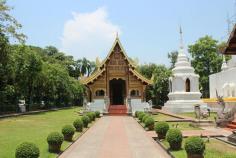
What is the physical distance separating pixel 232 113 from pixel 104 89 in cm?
2374

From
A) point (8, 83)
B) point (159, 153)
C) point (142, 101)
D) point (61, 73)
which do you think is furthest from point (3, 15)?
point (61, 73)

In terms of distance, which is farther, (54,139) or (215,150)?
(54,139)

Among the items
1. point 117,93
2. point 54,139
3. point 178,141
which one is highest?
point 117,93

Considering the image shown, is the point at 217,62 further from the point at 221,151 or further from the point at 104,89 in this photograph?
the point at 221,151

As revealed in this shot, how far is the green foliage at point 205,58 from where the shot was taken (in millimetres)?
66625

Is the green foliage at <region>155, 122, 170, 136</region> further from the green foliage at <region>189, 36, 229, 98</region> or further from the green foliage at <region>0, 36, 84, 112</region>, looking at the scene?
the green foliage at <region>189, 36, 229, 98</region>

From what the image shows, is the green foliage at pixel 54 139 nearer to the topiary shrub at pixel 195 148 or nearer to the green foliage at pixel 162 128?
the topiary shrub at pixel 195 148

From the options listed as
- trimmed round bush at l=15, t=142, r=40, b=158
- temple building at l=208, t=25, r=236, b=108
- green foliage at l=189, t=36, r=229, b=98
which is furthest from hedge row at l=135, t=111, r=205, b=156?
green foliage at l=189, t=36, r=229, b=98

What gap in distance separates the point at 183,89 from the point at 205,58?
21930 mm

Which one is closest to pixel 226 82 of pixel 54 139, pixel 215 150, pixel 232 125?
pixel 232 125

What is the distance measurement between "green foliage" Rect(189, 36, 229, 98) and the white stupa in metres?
18.9

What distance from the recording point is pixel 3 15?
114 ft

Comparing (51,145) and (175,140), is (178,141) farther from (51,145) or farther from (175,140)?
(51,145)

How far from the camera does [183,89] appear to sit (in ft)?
154
